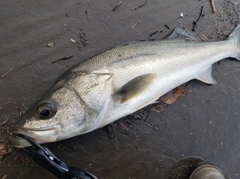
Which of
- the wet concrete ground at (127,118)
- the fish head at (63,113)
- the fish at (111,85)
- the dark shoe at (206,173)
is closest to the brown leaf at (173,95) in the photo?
the wet concrete ground at (127,118)

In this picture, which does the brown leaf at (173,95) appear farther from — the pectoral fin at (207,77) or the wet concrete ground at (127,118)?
the pectoral fin at (207,77)

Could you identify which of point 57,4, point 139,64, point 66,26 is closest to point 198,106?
point 139,64

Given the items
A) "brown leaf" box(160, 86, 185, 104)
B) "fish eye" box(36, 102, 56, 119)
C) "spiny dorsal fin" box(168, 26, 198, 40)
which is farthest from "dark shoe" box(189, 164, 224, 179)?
"fish eye" box(36, 102, 56, 119)

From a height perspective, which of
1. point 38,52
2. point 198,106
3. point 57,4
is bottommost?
point 198,106

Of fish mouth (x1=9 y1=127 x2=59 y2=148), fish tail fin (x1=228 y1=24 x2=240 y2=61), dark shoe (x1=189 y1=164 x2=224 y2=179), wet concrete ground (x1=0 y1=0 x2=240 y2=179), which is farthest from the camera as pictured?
fish tail fin (x1=228 y1=24 x2=240 y2=61)

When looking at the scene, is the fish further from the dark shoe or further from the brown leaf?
the dark shoe

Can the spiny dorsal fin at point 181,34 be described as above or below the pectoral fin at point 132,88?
above

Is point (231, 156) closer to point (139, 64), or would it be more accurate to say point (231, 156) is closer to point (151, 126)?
point (151, 126)
